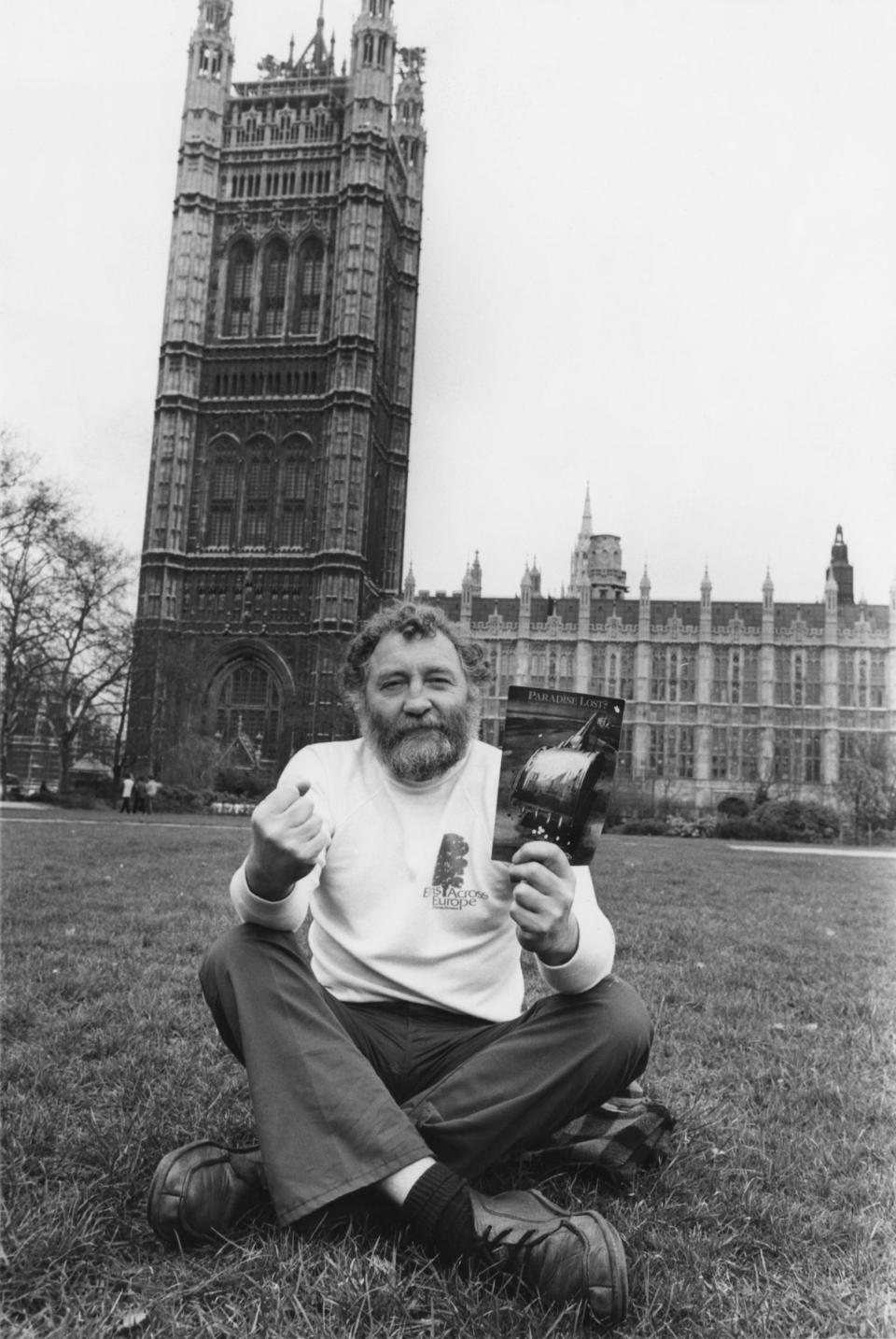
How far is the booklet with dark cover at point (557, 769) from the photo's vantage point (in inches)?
82.3

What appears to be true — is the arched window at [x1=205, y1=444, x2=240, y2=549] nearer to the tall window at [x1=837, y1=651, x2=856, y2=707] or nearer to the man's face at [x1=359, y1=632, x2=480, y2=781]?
the tall window at [x1=837, y1=651, x2=856, y2=707]

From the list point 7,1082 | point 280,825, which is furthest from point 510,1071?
point 7,1082

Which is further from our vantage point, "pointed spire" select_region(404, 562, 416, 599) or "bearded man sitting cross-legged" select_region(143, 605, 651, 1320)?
"pointed spire" select_region(404, 562, 416, 599)

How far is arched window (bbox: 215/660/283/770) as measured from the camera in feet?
142

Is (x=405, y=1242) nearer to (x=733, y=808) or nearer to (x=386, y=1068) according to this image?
(x=386, y=1068)

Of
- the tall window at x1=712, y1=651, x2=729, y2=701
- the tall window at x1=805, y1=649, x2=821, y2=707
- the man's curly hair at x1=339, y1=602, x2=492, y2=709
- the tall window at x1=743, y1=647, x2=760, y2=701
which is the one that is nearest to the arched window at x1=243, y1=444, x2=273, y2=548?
the tall window at x1=712, y1=651, x2=729, y2=701

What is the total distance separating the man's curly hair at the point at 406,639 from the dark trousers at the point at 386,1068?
76 cm

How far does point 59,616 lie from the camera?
26.3m

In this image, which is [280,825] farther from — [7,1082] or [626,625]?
[626,625]

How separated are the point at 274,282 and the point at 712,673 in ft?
92.0

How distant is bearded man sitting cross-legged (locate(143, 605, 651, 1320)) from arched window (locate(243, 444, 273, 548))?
43.8 m

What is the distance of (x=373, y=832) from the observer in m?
2.41

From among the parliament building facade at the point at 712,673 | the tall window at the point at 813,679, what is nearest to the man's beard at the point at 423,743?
the parliament building facade at the point at 712,673

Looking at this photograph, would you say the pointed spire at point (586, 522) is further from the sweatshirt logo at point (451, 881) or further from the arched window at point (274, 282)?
the sweatshirt logo at point (451, 881)
